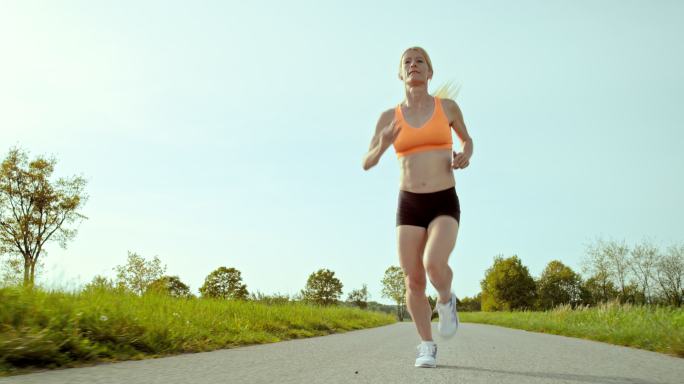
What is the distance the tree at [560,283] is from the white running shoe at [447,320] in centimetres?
7990

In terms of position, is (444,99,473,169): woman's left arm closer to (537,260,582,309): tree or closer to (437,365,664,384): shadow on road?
(437,365,664,384): shadow on road

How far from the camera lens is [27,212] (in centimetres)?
3622

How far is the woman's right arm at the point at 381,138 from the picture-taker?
4445 millimetres

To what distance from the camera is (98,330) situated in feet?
16.8

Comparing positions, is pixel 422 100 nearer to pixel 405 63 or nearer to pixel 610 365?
pixel 405 63

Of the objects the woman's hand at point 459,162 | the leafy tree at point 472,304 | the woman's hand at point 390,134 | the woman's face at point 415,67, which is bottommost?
the leafy tree at point 472,304

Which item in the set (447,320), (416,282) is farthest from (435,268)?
(447,320)

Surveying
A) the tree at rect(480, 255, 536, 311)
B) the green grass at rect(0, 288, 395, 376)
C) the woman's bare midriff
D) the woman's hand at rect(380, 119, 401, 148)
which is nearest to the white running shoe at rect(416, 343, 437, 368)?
the woman's bare midriff

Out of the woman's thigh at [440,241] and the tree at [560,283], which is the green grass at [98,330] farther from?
the tree at [560,283]

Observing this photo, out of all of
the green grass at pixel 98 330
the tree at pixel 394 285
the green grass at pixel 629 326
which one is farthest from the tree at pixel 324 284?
the green grass at pixel 98 330

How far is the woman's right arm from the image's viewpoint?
4.45 meters

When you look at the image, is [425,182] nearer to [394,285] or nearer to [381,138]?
[381,138]

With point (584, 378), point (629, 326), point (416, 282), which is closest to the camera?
point (584, 378)

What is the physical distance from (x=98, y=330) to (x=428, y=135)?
3.67 m
